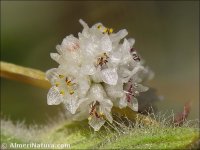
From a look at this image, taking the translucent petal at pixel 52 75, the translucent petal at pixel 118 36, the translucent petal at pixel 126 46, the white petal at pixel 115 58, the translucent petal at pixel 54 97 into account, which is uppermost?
the translucent petal at pixel 118 36

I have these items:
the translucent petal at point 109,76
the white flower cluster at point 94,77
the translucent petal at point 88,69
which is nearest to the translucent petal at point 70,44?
the white flower cluster at point 94,77

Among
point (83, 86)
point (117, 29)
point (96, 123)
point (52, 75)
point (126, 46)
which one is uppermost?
point (117, 29)

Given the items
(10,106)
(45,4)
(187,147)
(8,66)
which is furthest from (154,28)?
(187,147)

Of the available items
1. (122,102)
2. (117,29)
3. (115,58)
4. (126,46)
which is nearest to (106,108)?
(122,102)

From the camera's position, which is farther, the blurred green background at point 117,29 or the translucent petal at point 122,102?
the blurred green background at point 117,29

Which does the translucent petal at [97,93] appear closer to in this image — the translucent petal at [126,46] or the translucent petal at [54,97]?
the translucent petal at [54,97]

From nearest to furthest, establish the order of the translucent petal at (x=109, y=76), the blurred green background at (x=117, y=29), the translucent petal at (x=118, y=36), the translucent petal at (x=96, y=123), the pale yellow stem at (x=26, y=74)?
1. the translucent petal at (x=109, y=76)
2. the translucent petal at (x=96, y=123)
3. the translucent petal at (x=118, y=36)
4. the pale yellow stem at (x=26, y=74)
5. the blurred green background at (x=117, y=29)

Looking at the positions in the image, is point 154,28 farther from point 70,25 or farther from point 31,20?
point 31,20

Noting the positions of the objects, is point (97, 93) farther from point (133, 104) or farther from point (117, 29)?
point (117, 29)
